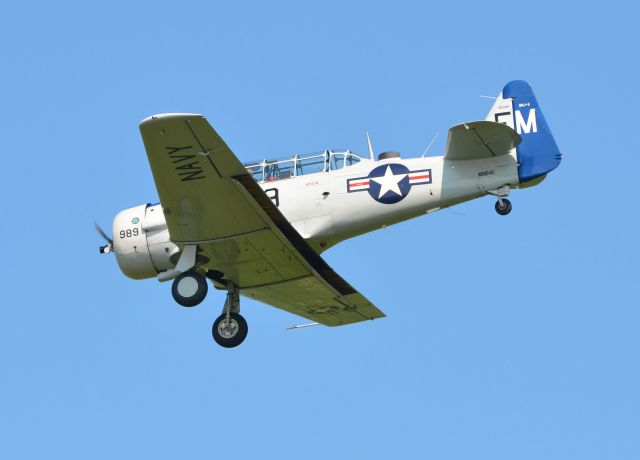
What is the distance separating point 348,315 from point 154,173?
18.6 feet

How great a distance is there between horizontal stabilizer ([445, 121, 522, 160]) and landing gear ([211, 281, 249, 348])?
4333 millimetres

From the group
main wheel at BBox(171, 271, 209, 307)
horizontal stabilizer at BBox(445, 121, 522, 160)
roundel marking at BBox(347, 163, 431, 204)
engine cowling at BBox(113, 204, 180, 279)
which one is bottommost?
main wheel at BBox(171, 271, 209, 307)

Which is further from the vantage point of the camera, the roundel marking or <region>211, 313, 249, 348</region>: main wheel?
<region>211, 313, 249, 348</region>: main wheel

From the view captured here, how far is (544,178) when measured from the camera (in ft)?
63.0

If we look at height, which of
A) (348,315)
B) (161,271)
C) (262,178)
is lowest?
(348,315)

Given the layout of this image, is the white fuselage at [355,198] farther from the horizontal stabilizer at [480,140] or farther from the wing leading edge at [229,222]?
the wing leading edge at [229,222]

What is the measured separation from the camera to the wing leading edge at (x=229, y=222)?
688 inches

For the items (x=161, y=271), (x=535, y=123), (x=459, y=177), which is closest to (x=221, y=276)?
(x=161, y=271)

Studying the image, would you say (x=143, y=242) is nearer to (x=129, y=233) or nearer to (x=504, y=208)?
(x=129, y=233)

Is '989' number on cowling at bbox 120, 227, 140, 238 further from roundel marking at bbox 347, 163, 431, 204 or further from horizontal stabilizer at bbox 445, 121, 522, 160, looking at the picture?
horizontal stabilizer at bbox 445, 121, 522, 160

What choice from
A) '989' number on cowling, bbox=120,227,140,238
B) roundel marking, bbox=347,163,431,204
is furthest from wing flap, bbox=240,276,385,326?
'989' number on cowling, bbox=120,227,140,238

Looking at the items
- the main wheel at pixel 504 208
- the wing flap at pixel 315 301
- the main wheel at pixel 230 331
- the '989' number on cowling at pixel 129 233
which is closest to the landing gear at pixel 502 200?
the main wheel at pixel 504 208

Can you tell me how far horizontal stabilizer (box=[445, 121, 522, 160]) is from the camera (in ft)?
61.2

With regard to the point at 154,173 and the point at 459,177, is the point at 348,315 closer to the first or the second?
the point at 459,177
